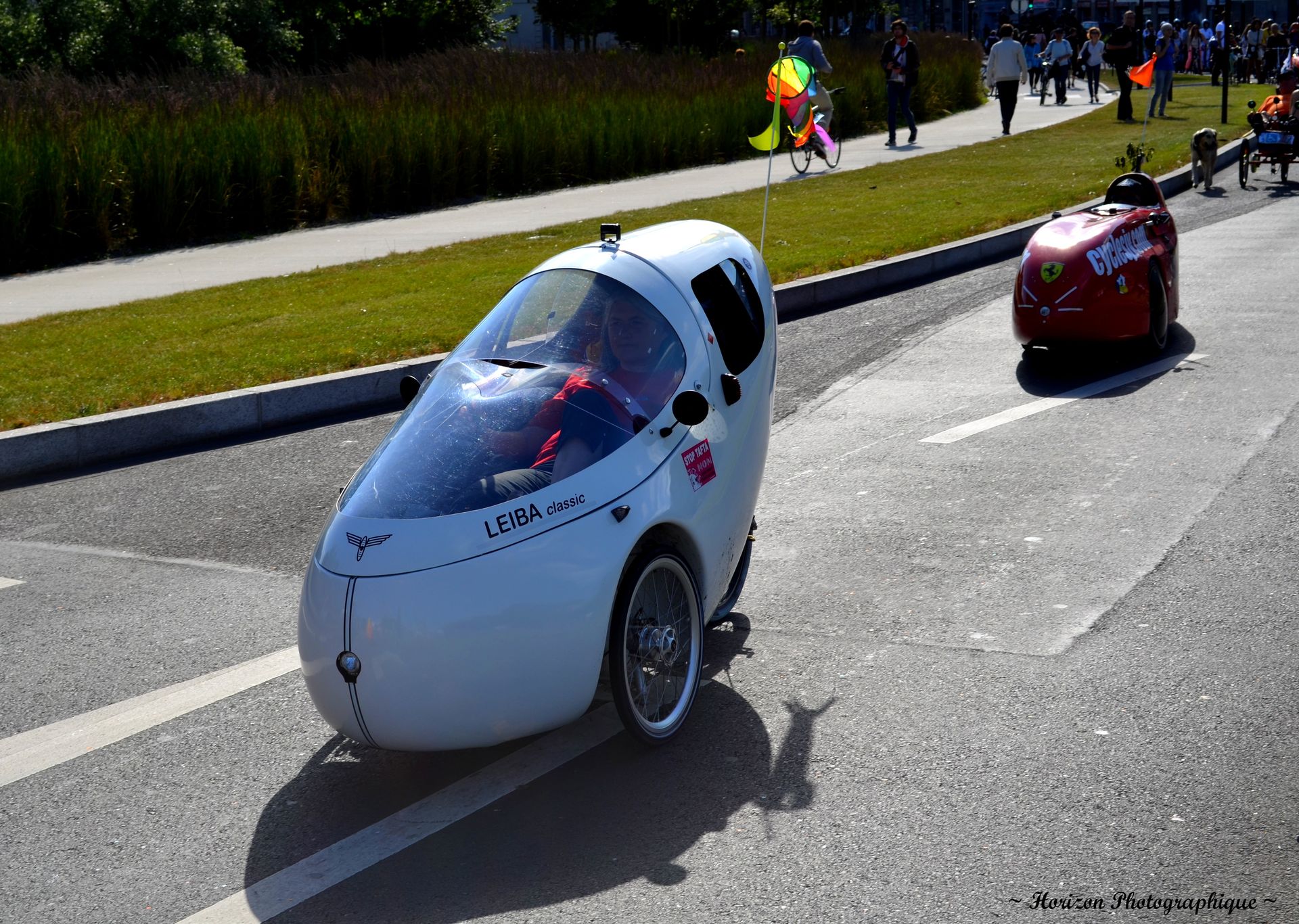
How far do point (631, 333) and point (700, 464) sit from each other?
0.53m

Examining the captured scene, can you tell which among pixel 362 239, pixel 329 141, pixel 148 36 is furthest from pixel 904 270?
pixel 148 36

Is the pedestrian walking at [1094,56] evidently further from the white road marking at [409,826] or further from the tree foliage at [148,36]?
the white road marking at [409,826]

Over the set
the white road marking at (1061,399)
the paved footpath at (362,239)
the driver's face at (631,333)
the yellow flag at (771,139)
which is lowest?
the white road marking at (1061,399)

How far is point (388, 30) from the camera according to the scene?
37.6 metres

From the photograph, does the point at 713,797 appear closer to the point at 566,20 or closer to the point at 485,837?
the point at 485,837

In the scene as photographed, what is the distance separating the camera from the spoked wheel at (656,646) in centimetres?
454

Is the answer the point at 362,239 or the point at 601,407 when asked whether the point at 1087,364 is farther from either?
the point at 362,239

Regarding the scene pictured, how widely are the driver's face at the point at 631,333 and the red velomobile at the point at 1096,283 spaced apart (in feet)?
18.5

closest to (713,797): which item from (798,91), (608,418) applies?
(608,418)

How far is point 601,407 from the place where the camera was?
478 cm

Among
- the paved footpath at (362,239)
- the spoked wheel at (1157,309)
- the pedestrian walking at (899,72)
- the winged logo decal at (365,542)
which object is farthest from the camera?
the pedestrian walking at (899,72)

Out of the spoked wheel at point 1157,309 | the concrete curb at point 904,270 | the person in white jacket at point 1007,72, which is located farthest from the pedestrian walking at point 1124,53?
the spoked wheel at point 1157,309

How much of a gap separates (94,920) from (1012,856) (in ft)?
8.34

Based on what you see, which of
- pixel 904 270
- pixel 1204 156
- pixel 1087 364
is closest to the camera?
pixel 1087 364
